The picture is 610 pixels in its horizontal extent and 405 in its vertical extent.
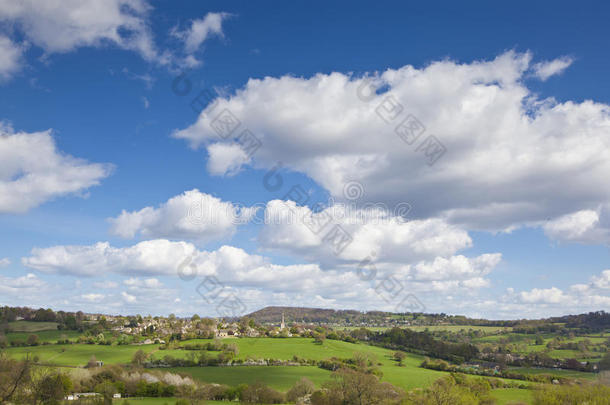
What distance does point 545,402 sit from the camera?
5103 cm

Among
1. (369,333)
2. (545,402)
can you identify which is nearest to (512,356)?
(369,333)

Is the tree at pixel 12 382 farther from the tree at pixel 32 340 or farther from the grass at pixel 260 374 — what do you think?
the tree at pixel 32 340

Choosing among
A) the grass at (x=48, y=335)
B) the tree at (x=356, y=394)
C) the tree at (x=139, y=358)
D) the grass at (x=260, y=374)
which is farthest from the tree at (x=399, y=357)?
the grass at (x=48, y=335)

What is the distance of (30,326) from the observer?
122m

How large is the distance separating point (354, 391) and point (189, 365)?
47.5 metres

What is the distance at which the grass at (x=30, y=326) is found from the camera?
118031mm

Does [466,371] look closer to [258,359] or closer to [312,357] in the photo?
[312,357]

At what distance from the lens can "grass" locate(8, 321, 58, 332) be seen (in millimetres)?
118031

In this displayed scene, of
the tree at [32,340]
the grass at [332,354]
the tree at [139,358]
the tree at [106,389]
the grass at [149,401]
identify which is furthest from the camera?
the tree at [32,340]

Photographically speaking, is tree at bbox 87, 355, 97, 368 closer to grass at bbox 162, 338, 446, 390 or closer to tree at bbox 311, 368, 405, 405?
grass at bbox 162, 338, 446, 390

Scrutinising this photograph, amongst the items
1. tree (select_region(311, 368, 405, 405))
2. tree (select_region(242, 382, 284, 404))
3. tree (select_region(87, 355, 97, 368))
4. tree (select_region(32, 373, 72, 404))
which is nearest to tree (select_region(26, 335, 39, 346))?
tree (select_region(87, 355, 97, 368))

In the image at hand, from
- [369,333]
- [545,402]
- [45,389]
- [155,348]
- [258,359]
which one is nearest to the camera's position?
[545,402]

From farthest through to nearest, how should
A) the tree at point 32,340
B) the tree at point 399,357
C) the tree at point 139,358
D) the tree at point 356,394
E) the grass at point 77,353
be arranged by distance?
1. the tree at point 32,340
2. the tree at point 399,357
3. the grass at point 77,353
4. the tree at point 139,358
5. the tree at point 356,394

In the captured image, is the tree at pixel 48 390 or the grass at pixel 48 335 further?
the grass at pixel 48 335
